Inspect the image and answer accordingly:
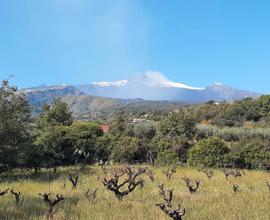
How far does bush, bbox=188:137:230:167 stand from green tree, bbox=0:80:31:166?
14.1m

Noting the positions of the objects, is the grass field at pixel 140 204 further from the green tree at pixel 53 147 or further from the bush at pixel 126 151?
the bush at pixel 126 151

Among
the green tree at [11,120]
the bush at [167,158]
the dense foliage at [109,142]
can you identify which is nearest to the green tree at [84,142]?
the dense foliage at [109,142]

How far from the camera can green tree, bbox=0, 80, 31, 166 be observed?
1020 inches

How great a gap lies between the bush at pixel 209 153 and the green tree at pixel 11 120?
1413 centimetres

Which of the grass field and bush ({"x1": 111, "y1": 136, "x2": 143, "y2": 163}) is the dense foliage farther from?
the grass field

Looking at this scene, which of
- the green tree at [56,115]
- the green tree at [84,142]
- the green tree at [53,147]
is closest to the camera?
the green tree at [53,147]

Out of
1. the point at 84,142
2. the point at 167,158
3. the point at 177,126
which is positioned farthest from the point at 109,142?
the point at 177,126

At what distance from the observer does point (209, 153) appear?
36.2m

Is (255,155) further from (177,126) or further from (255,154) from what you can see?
(177,126)

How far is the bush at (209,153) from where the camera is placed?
36.1 metres

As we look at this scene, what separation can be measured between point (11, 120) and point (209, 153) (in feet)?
53.7

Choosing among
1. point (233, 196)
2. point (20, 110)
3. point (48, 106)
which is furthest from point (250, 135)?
point (233, 196)

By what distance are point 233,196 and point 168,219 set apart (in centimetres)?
612

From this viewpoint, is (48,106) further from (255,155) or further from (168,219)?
(168,219)
